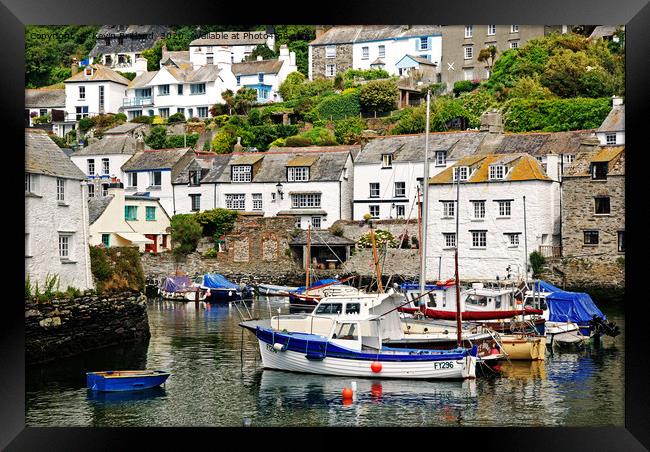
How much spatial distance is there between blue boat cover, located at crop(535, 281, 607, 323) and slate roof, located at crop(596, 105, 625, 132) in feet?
38.7

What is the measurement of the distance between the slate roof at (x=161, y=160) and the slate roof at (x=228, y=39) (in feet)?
55.8

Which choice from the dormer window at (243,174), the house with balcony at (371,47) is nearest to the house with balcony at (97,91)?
the dormer window at (243,174)

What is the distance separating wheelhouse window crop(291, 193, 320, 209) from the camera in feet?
126

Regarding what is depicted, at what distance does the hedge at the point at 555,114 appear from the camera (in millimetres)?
39125

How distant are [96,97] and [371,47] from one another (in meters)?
13.7

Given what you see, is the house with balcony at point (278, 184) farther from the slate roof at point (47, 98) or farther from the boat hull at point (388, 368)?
the boat hull at point (388, 368)

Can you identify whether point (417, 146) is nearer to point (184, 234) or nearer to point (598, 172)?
point (598, 172)

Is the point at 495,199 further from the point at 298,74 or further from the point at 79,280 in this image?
the point at 298,74

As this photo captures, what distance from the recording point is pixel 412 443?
10758mm

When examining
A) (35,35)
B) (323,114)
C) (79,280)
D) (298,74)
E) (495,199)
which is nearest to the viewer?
(79,280)

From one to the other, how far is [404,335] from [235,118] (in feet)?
98.1

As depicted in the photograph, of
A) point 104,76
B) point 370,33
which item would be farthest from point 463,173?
point 104,76

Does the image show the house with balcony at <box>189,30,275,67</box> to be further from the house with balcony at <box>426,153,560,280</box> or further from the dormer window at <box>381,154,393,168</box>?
the house with balcony at <box>426,153,560,280</box>
